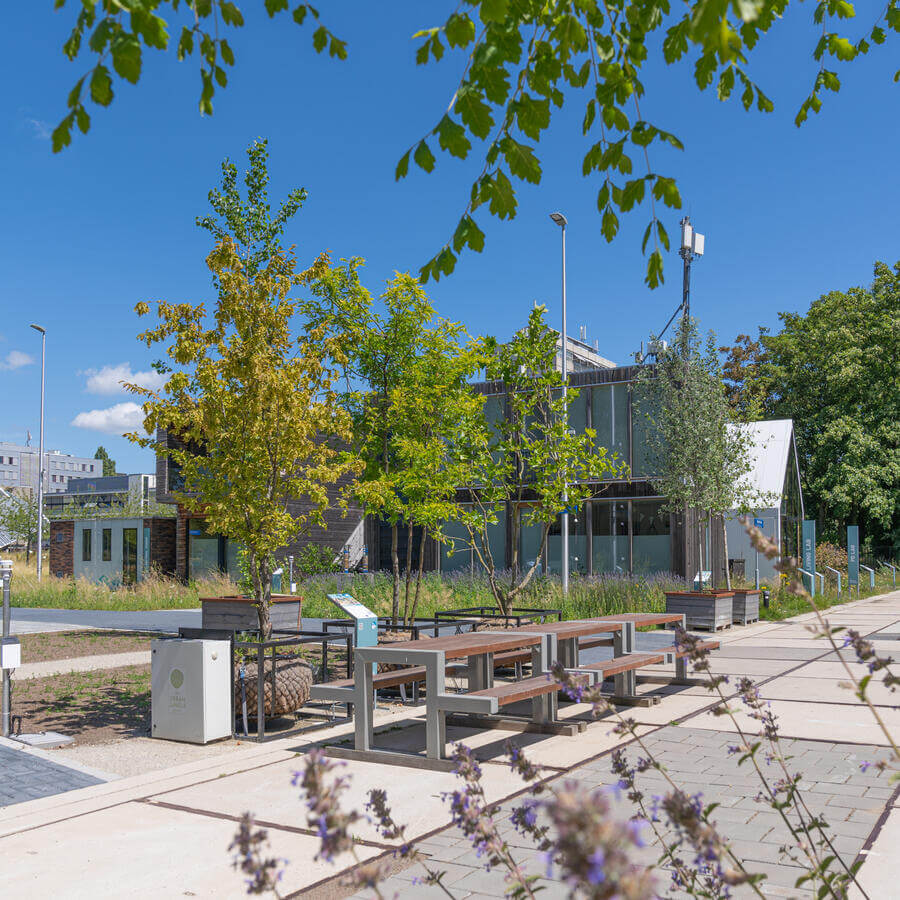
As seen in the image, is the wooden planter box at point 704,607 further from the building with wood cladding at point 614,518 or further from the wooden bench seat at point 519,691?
the wooden bench seat at point 519,691

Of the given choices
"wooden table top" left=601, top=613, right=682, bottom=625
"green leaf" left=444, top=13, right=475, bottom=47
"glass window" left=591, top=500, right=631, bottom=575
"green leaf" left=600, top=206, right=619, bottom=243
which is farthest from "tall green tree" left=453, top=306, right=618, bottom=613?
"glass window" left=591, top=500, right=631, bottom=575

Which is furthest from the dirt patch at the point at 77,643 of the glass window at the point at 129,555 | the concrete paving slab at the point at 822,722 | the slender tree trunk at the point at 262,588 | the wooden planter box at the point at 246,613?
the glass window at the point at 129,555

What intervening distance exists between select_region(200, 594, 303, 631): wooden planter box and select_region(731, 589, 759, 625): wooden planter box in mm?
8410

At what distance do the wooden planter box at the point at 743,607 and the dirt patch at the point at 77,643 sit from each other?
10.8 meters

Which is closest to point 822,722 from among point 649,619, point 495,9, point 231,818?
point 649,619

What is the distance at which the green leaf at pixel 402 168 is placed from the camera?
3.21 meters

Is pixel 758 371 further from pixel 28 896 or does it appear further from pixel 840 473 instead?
pixel 28 896

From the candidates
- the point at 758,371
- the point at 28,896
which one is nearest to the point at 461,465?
the point at 28,896

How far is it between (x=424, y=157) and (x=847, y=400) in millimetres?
42745

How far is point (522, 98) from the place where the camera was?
10.9ft

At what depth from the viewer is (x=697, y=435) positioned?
18.3m

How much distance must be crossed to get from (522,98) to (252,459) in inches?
250

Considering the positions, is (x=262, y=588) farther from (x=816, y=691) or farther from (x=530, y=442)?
(x=816, y=691)

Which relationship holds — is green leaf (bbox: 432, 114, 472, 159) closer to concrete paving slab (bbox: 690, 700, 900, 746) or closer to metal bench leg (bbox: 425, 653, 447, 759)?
metal bench leg (bbox: 425, 653, 447, 759)
